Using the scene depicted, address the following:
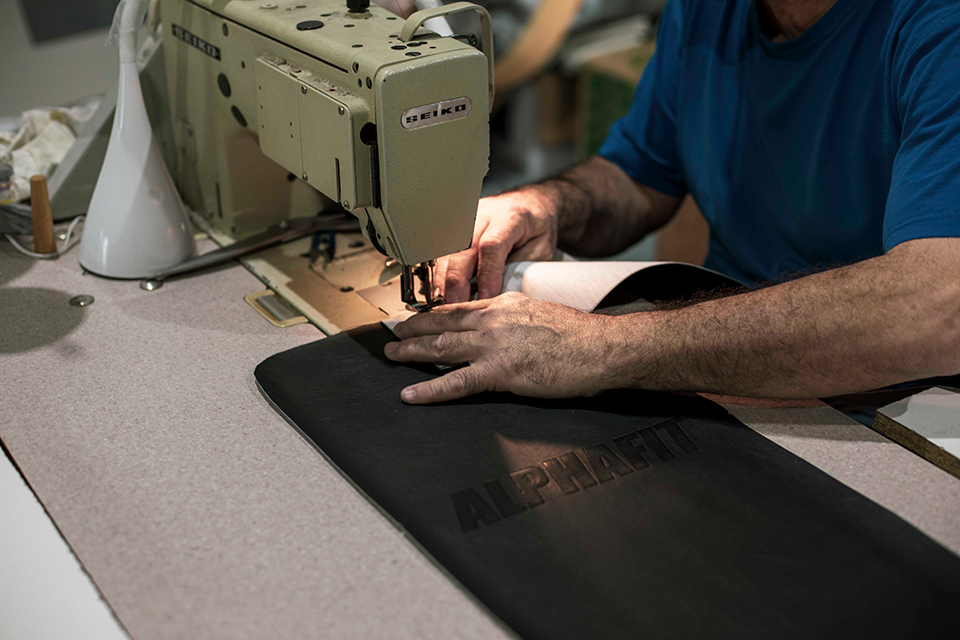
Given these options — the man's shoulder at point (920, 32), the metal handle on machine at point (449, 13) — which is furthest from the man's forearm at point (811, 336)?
the metal handle on machine at point (449, 13)

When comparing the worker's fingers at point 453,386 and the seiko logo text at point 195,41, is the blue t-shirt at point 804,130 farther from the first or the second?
the seiko logo text at point 195,41

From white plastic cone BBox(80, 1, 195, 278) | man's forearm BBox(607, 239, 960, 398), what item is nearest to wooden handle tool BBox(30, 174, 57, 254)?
white plastic cone BBox(80, 1, 195, 278)

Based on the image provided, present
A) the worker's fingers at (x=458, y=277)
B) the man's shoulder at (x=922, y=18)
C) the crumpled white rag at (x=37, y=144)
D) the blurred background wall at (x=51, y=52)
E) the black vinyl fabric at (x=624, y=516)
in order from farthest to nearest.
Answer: the blurred background wall at (x=51, y=52) → the crumpled white rag at (x=37, y=144) → the worker's fingers at (x=458, y=277) → the man's shoulder at (x=922, y=18) → the black vinyl fabric at (x=624, y=516)

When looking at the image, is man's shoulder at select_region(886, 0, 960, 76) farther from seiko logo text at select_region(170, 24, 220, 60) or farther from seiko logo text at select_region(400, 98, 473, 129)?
seiko logo text at select_region(170, 24, 220, 60)

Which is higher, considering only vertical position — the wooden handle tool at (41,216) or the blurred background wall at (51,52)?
the wooden handle tool at (41,216)

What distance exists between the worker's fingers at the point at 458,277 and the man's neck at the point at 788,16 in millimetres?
627

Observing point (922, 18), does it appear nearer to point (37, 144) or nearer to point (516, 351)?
point (516, 351)

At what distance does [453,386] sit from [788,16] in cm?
83

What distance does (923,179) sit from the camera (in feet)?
3.37

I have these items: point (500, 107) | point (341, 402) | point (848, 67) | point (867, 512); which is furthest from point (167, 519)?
point (500, 107)

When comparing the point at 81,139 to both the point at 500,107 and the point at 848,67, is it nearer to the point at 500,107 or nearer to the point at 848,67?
the point at 848,67

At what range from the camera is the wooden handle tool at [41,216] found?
4.49 feet

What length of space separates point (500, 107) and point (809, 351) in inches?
118

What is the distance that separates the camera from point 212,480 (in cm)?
95
